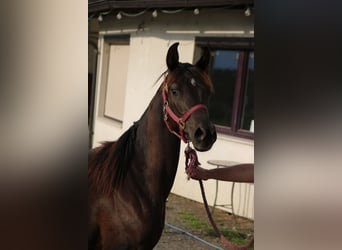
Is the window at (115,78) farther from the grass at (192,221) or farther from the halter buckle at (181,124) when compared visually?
the grass at (192,221)

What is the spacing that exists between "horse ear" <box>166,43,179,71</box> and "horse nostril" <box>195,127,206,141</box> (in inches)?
5.9

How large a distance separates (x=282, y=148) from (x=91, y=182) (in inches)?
16.6

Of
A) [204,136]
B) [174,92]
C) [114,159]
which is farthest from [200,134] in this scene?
[114,159]

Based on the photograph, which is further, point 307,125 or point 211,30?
point 211,30

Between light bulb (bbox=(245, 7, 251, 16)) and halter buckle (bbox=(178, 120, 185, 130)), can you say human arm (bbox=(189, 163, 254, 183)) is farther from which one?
light bulb (bbox=(245, 7, 251, 16))

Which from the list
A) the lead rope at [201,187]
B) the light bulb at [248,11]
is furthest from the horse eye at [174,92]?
the light bulb at [248,11]

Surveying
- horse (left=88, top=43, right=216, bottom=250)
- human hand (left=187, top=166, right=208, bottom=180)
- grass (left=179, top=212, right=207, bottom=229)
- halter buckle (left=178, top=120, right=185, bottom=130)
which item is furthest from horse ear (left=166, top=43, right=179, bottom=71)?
grass (left=179, top=212, right=207, bottom=229)

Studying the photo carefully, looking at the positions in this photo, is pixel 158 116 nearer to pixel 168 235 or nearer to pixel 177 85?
pixel 177 85

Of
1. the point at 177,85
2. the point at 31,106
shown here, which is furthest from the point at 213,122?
the point at 31,106

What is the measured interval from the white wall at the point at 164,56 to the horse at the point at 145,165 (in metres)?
0.03

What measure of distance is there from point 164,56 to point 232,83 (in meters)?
0.18

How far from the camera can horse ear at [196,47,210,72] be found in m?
0.78

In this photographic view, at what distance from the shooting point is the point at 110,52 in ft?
2.77

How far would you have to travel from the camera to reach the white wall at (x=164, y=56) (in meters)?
0.79
